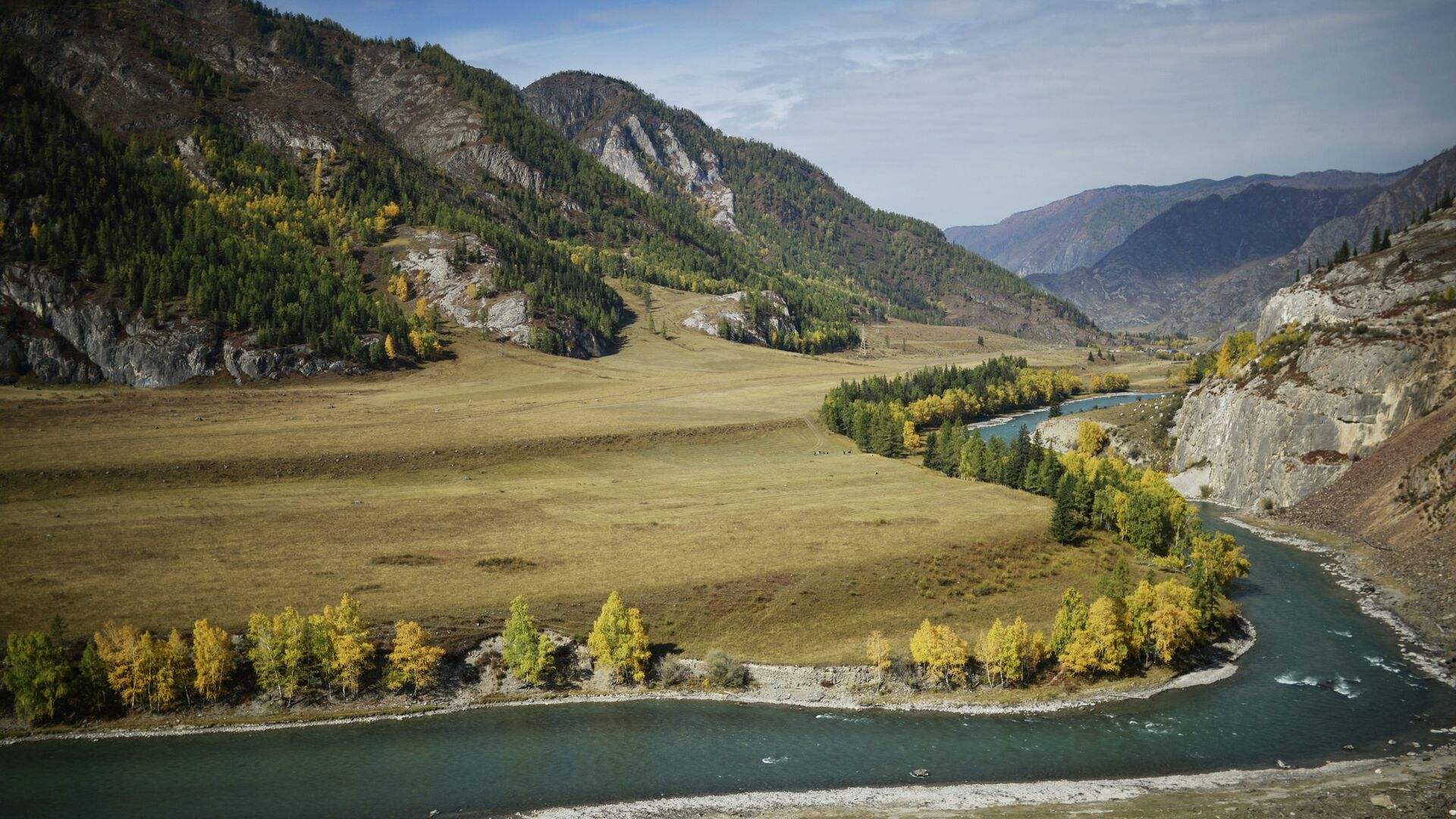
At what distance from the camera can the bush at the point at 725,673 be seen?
7444 cm

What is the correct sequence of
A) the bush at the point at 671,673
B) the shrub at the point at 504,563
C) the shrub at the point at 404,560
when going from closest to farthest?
the bush at the point at 671,673 < the shrub at the point at 504,563 < the shrub at the point at 404,560

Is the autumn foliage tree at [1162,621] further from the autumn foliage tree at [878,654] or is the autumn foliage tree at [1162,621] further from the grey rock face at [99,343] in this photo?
the grey rock face at [99,343]

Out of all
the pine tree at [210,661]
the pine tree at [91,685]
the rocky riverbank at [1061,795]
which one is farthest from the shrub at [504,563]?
the rocky riverbank at [1061,795]

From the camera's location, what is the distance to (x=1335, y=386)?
12850 cm

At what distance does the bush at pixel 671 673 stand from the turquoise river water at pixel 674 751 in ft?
9.18

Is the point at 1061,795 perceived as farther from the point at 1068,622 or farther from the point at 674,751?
the point at 674,751

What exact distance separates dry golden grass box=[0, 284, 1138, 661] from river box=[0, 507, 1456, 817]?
40.7ft

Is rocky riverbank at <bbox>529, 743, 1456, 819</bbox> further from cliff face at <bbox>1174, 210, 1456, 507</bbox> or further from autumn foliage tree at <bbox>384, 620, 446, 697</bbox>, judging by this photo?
cliff face at <bbox>1174, 210, 1456, 507</bbox>

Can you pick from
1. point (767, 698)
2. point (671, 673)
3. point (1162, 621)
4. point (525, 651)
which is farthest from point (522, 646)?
point (1162, 621)

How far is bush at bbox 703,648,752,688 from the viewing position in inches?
2931

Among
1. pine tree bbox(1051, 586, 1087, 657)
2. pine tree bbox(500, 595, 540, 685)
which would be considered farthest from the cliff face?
pine tree bbox(500, 595, 540, 685)

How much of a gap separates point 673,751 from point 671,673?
467 inches

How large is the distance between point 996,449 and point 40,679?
12470 cm

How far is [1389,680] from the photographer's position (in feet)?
238
